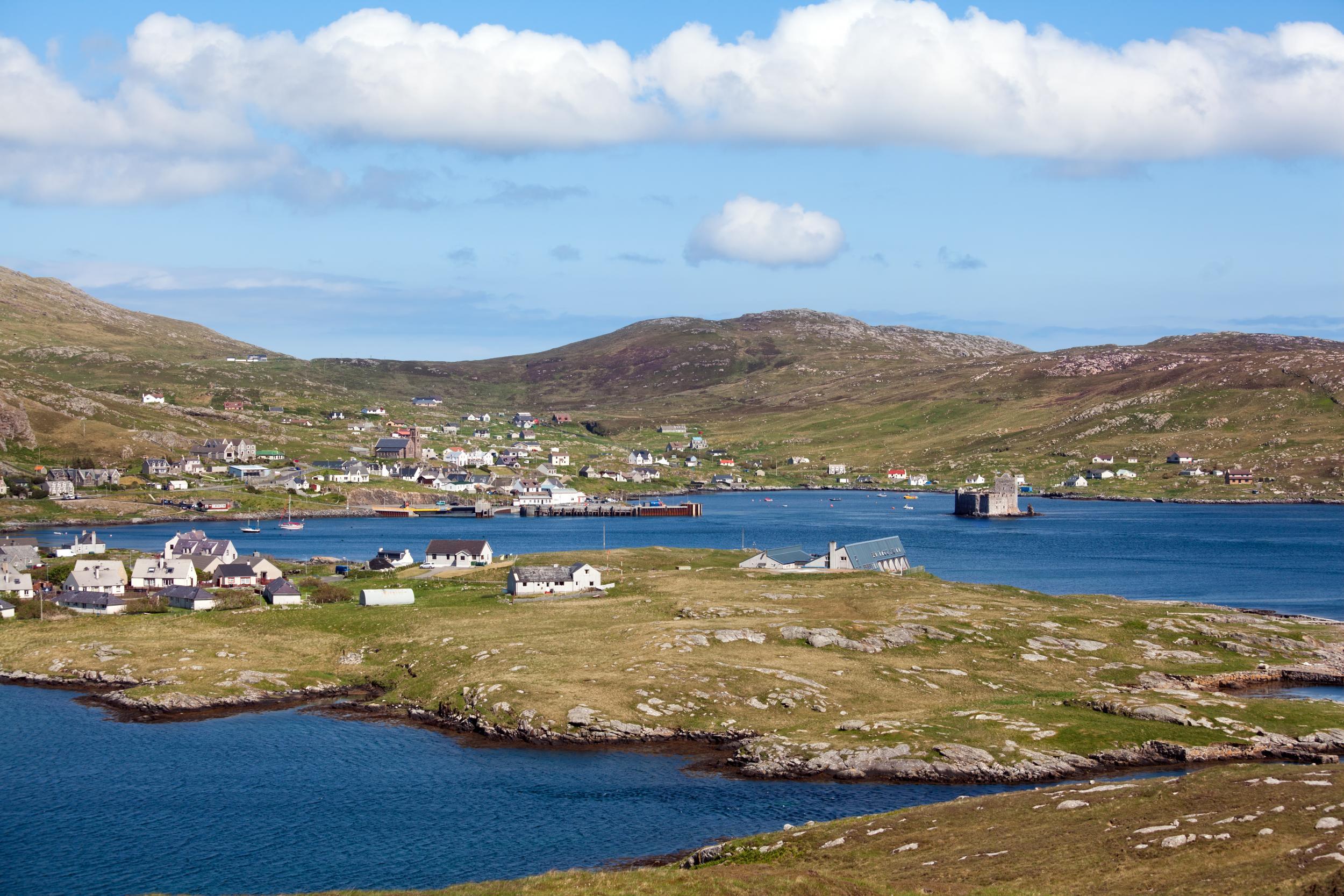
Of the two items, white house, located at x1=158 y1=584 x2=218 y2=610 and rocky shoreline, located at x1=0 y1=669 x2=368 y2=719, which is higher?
white house, located at x1=158 y1=584 x2=218 y2=610

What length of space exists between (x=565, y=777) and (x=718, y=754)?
9.34m

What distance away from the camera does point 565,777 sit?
62.6 m

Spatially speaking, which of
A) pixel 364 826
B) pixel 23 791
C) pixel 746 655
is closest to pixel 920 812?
pixel 364 826

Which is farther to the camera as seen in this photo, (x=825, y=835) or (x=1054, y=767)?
(x=1054, y=767)

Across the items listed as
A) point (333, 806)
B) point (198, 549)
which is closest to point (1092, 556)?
point (198, 549)

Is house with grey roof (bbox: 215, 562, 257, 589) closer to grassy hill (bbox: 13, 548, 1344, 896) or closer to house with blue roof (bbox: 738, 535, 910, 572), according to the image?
grassy hill (bbox: 13, 548, 1344, 896)

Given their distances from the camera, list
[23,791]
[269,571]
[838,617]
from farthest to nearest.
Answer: [269,571] < [838,617] < [23,791]

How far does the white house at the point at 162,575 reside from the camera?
4638 inches

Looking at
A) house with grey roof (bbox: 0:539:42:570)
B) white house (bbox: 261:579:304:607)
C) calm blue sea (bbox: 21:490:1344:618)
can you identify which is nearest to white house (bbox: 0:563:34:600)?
house with grey roof (bbox: 0:539:42:570)

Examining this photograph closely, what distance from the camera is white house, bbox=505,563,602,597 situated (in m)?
110

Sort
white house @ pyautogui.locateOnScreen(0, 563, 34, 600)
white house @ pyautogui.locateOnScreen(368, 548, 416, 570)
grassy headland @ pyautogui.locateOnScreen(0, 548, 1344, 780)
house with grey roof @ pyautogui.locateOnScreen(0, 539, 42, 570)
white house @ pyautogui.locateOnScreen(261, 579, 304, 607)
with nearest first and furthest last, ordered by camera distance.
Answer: grassy headland @ pyautogui.locateOnScreen(0, 548, 1344, 780) → white house @ pyautogui.locateOnScreen(261, 579, 304, 607) → white house @ pyautogui.locateOnScreen(0, 563, 34, 600) → house with grey roof @ pyautogui.locateOnScreen(0, 539, 42, 570) → white house @ pyautogui.locateOnScreen(368, 548, 416, 570)

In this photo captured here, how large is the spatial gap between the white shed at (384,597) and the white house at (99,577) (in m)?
26.7

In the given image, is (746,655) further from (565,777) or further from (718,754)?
(565,777)

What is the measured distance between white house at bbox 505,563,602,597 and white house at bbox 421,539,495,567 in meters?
22.6
